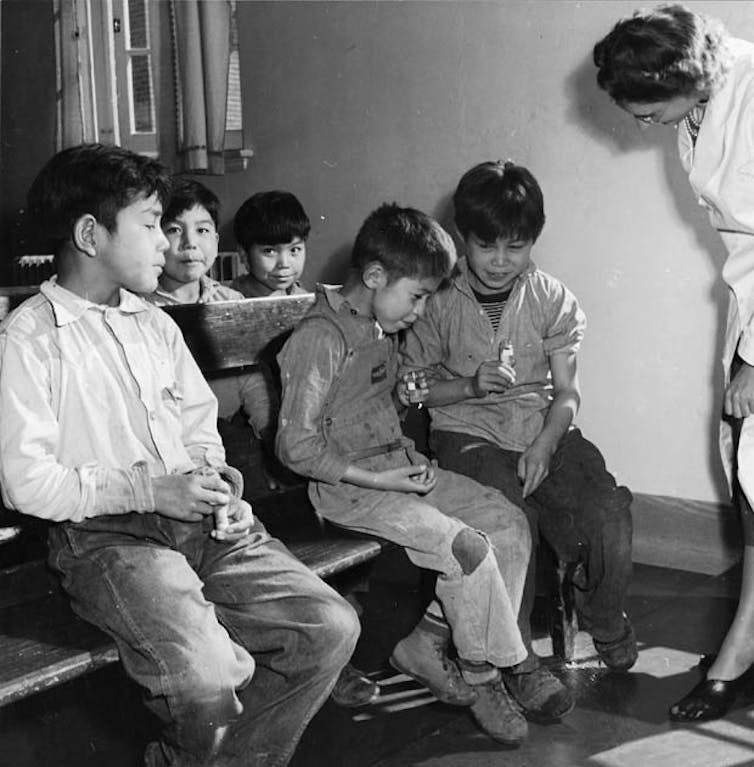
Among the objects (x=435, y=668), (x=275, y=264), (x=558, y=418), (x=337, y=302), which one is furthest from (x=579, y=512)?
(x=275, y=264)

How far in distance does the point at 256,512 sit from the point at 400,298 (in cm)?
62

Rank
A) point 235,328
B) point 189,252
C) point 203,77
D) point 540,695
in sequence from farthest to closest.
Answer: point 203,77 → point 189,252 → point 235,328 → point 540,695

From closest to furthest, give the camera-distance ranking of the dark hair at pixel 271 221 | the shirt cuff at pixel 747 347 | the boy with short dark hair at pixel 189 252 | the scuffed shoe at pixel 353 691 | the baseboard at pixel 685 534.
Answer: the shirt cuff at pixel 747 347 → the scuffed shoe at pixel 353 691 → the boy with short dark hair at pixel 189 252 → the baseboard at pixel 685 534 → the dark hair at pixel 271 221

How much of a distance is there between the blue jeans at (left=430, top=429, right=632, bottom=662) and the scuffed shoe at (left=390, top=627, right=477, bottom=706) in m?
0.30

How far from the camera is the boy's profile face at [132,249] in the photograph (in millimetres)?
2191

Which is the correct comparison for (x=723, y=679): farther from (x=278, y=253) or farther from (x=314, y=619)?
(x=278, y=253)

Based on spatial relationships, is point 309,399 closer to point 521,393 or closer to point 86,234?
point 86,234

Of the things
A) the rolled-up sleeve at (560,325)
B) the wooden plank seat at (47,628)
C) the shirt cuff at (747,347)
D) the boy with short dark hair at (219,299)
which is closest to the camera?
the wooden plank seat at (47,628)

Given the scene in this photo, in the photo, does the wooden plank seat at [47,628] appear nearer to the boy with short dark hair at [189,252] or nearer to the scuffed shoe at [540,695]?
the scuffed shoe at [540,695]

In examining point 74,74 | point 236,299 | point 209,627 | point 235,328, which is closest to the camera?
point 209,627

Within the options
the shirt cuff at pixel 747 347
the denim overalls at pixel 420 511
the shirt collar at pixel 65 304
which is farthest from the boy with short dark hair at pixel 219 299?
the shirt cuff at pixel 747 347

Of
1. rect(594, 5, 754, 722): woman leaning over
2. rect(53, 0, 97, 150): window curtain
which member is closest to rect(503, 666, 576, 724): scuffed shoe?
rect(594, 5, 754, 722): woman leaning over

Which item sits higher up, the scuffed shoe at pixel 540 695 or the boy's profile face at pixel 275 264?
the boy's profile face at pixel 275 264

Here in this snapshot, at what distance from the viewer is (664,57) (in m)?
2.45
